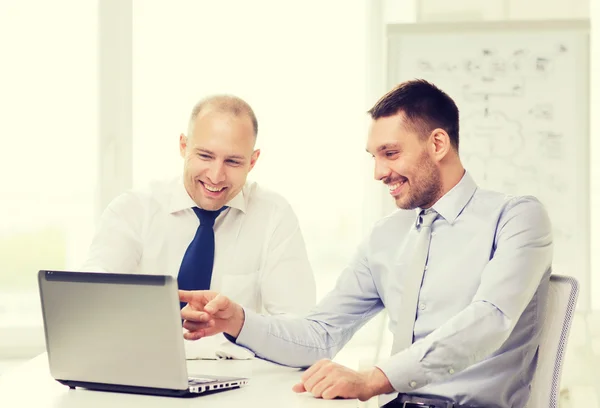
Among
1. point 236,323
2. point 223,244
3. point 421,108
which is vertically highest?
point 421,108

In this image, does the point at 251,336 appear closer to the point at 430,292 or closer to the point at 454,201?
the point at 430,292

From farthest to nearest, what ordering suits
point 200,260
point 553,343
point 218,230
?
point 218,230
point 200,260
point 553,343

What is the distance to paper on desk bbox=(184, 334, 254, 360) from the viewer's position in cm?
197

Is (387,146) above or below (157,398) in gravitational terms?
above

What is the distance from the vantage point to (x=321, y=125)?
3.87m

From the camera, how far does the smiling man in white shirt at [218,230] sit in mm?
2357

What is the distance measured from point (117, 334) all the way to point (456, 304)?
81cm

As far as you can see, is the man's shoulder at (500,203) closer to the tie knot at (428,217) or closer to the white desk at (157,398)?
the tie knot at (428,217)

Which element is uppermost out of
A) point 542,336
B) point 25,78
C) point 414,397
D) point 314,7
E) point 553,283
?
point 314,7

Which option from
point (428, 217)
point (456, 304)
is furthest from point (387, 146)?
point (456, 304)

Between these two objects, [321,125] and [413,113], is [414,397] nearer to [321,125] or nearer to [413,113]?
[413,113]

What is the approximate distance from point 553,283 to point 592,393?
1844 millimetres

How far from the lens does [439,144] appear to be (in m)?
2.00

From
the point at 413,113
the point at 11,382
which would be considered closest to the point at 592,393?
the point at 413,113
